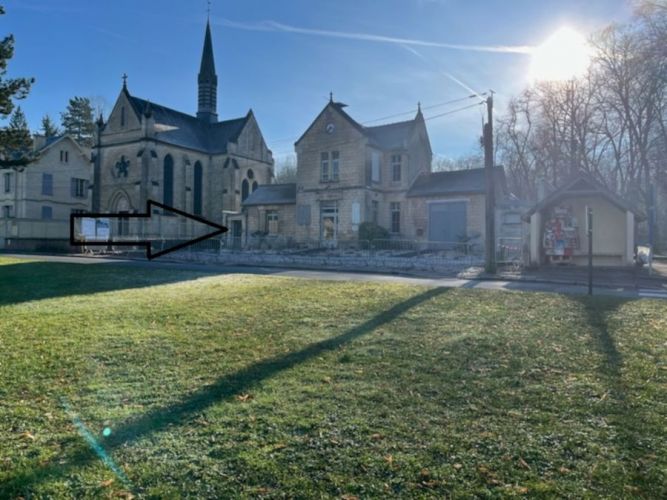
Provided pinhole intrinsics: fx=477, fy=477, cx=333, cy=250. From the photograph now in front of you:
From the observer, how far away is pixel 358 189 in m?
35.4

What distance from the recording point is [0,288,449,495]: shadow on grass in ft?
11.0

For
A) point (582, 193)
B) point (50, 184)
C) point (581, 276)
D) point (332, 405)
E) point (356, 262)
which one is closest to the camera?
point (332, 405)

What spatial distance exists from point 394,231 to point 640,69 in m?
19.0

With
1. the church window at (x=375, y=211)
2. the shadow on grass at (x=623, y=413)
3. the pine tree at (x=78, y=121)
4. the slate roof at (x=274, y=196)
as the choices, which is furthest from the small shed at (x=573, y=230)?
the pine tree at (x=78, y=121)

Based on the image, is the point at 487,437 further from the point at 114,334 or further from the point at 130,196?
the point at 130,196

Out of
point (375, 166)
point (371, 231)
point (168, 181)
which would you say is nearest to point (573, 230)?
point (371, 231)

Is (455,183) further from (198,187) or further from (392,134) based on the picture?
(198,187)

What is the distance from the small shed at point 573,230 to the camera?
21219 mm

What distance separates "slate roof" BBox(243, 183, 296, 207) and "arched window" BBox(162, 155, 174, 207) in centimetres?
1281

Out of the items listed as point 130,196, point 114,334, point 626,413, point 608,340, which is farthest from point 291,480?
point 130,196

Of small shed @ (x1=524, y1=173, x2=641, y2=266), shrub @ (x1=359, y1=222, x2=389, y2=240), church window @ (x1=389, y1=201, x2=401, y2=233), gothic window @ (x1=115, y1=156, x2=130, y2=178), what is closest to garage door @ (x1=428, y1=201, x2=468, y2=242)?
shrub @ (x1=359, y1=222, x2=389, y2=240)

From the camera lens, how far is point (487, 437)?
401cm

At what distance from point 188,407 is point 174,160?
48694 millimetres

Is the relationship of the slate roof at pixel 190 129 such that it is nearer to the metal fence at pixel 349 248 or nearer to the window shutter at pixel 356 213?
the metal fence at pixel 349 248
